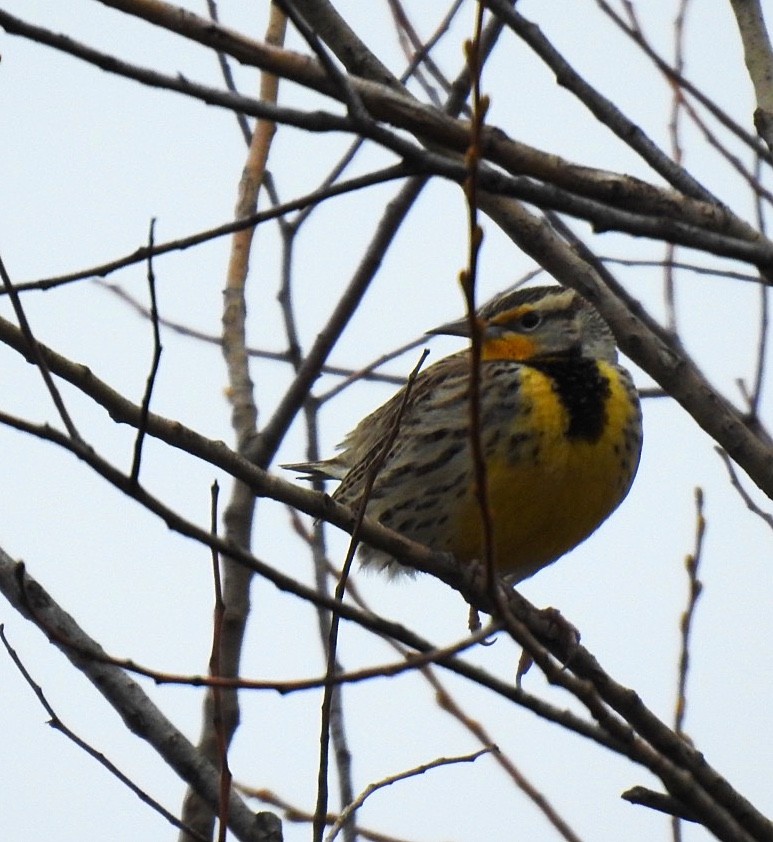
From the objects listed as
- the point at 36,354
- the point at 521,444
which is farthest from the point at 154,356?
the point at 521,444

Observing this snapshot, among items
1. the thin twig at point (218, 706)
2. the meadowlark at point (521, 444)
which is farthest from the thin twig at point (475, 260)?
the meadowlark at point (521, 444)

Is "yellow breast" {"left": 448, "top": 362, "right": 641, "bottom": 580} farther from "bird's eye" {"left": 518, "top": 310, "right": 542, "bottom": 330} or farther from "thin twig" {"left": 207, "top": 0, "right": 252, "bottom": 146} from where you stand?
"thin twig" {"left": 207, "top": 0, "right": 252, "bottom": 146}

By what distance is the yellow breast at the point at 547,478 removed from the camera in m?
5.04

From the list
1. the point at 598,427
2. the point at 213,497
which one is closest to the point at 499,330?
the point at 598,427

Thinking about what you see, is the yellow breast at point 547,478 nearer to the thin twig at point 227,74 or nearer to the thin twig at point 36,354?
the thin twig at point 227,74

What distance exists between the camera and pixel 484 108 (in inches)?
89.7

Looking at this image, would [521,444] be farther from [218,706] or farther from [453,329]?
[218,706]

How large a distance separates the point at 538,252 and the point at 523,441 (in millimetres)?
1063

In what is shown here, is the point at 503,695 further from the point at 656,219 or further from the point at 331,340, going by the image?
the point at 331,340

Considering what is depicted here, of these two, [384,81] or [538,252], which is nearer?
[384,81]

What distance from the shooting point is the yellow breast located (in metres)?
5.04

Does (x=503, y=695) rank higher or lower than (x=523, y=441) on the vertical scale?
lower

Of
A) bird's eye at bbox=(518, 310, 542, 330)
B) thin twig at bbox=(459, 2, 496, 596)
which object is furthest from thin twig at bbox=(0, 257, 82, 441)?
bird's eye at bbox=(518, 310, 542, 330)

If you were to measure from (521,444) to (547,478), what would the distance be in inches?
5.9
